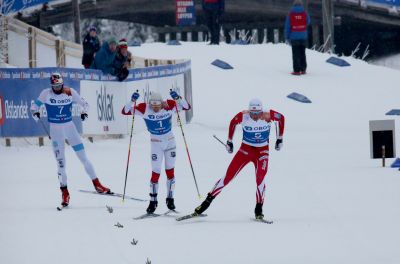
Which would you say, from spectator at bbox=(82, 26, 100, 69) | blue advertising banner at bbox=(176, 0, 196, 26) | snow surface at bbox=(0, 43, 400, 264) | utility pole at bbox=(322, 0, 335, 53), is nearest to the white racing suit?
snow surface at bbox=(0, 43, 400, 264)

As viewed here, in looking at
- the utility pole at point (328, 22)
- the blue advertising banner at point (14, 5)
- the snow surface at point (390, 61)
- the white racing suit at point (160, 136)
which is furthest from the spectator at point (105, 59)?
the snow surface at point (390, 61)

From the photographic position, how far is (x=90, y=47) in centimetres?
A: 2508

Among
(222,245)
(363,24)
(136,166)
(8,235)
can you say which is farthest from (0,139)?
(363,24)

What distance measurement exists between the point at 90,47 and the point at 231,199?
28.9ft

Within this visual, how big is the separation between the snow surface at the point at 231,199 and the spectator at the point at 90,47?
1905mm

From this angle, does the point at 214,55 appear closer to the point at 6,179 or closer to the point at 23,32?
the point at 23,32

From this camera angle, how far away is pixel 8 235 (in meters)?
14.0

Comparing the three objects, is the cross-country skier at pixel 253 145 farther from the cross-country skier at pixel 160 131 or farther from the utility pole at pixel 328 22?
the utility pole at pixel 328 22

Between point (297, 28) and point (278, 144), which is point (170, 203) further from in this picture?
point (297, 28)

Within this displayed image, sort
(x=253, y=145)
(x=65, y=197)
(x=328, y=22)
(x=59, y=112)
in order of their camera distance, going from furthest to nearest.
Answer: (x=328, y=22)
(x=59, y=112)
(x=65, y=197)
(x=253, y=145)

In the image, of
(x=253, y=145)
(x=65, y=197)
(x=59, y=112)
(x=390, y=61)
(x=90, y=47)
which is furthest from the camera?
(x=390, y=61)

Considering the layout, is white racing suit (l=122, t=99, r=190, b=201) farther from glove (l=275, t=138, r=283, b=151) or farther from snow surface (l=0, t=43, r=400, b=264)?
glove (l=275, t=138, r=283, b=151)

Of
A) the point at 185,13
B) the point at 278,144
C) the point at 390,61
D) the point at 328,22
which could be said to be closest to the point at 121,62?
the point at 278,144

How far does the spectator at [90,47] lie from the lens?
25.0 m
